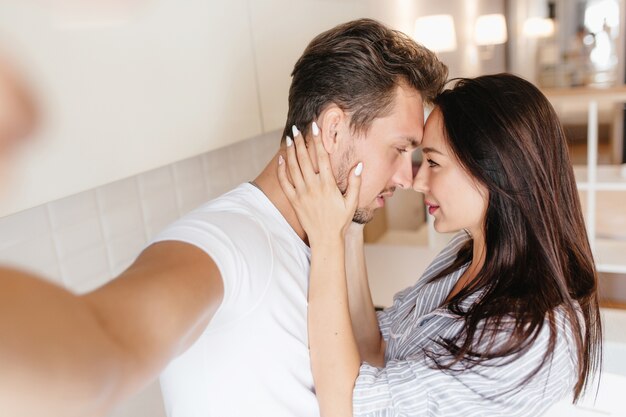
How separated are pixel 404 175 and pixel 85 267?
73 cm

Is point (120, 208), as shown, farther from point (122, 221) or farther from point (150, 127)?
point (150, 127)

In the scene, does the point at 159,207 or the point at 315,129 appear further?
the point at 159,207

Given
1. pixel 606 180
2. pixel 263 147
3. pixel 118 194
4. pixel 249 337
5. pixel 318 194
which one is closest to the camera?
pixel 249 337

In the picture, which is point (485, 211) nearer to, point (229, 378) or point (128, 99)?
point (229, 378)

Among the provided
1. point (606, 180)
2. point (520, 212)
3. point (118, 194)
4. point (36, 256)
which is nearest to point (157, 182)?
point (118, 194)

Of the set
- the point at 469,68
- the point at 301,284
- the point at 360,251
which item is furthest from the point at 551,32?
the point at 301,284

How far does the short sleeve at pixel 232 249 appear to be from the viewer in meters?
0.66

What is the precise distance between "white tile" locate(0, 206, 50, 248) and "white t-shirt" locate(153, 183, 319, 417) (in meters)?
0.41

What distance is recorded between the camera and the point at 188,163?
151 centimetres

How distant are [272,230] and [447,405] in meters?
0.42

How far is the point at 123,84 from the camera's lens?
0.82 m

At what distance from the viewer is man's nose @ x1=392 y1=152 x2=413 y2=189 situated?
1101mm

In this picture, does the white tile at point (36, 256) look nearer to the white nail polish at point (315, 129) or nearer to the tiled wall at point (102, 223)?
the tiled wall at point (102, 223)

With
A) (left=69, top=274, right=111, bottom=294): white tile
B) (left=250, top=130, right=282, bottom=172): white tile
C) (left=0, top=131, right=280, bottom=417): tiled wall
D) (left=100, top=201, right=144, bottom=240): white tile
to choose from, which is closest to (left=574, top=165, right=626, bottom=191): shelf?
(left=250, top=130, right=282, bottom=172): white tile
